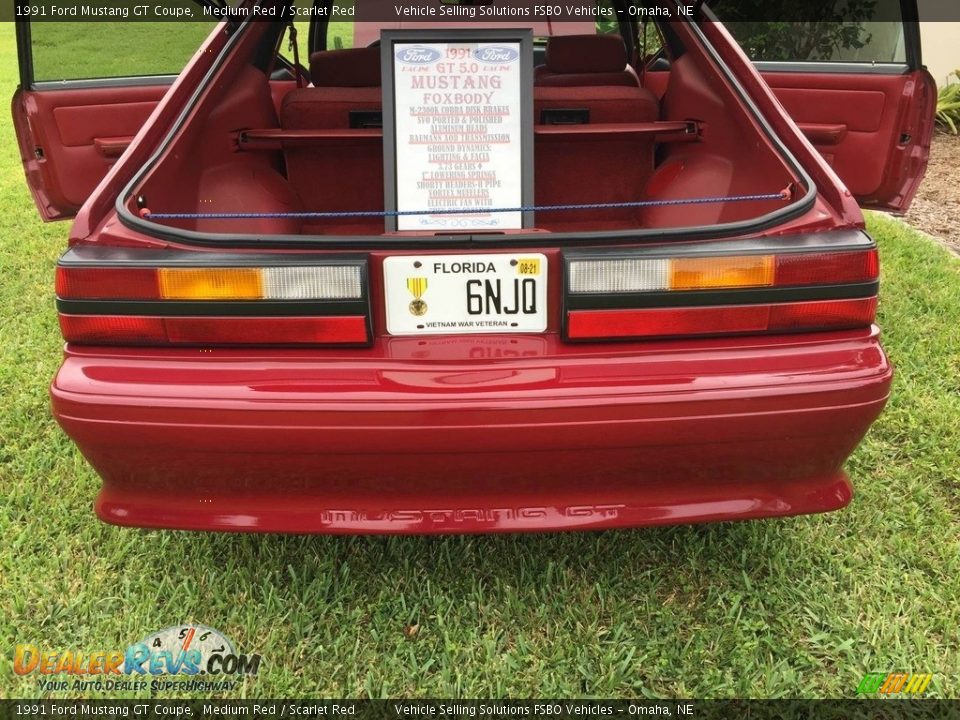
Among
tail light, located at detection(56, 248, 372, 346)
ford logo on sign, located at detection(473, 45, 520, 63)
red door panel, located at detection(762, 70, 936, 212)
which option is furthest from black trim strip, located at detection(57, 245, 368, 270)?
red door panel, located at detection(762, 70, 936, 212)

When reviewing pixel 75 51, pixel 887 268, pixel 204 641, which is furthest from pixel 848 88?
pixel 75 51

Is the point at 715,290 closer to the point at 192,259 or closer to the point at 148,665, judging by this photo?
the point at 192,259

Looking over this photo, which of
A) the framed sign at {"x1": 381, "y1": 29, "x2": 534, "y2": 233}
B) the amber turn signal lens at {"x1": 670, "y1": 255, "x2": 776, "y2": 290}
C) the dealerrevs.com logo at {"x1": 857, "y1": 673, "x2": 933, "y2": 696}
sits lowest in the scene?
the dealerrevs.com logo at {"x1": 857, "y1": 673, "x2": 933, "y2": 696}

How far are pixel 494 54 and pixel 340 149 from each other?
70cm

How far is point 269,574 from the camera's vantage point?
204 cm

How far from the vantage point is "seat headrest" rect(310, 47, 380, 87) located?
8.93ft

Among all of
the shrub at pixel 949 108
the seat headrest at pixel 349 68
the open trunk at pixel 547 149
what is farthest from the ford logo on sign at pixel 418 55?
the shrub at pixel 949 108

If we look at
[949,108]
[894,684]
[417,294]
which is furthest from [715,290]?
[949,108]

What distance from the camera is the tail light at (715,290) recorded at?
1.62 meters

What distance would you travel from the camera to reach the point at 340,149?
2.58 metres

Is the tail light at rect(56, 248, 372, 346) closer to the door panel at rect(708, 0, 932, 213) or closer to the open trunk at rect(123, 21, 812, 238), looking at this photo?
the open trunk at rect(123, 21, 812, 238)

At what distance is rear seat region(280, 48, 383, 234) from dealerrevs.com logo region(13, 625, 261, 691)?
1.35m

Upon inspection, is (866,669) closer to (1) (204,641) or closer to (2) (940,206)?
(1) (204,641)

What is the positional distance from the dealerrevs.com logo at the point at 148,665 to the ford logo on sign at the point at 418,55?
1536mm
